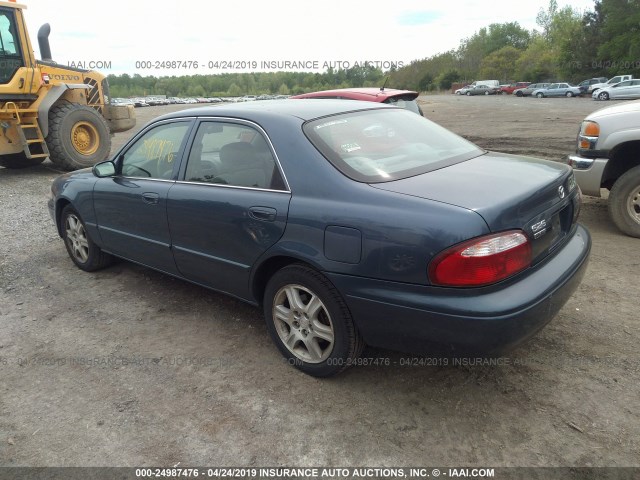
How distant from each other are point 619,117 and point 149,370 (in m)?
4.92

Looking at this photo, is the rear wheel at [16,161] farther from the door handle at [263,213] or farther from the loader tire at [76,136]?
the door handle at [263,213]

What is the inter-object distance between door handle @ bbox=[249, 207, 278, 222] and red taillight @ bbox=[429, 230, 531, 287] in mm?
1014

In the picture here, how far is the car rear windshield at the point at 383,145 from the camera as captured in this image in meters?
2.85

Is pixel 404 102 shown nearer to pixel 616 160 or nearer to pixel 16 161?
pixel 616 160

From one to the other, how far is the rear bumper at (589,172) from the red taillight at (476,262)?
3.42 metres

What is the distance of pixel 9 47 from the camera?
9.24 meters

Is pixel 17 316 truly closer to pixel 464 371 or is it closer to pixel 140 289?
pixel 140 289

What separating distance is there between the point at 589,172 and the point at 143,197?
4.39 m

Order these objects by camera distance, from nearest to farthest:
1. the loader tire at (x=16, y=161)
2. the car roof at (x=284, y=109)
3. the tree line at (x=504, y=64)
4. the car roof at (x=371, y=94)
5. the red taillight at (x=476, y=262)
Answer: the red taillight at (x=476, y=262) → the car roof at (x=284, y=109) → the car roof at (x=371, y=94) → the loader tire at (x=16, y=161) → the tree line at (x=504, y=64)

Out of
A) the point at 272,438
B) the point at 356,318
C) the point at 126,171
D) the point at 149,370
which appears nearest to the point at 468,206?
the point at 356,318

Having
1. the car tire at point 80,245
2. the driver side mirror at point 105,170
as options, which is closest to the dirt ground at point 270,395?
the car tire at point 80,245

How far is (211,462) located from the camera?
7.89 ft

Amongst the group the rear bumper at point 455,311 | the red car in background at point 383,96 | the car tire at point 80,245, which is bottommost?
the car tire at point 80,245

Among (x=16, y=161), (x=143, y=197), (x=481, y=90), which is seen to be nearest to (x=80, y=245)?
(x=143, y=197)
